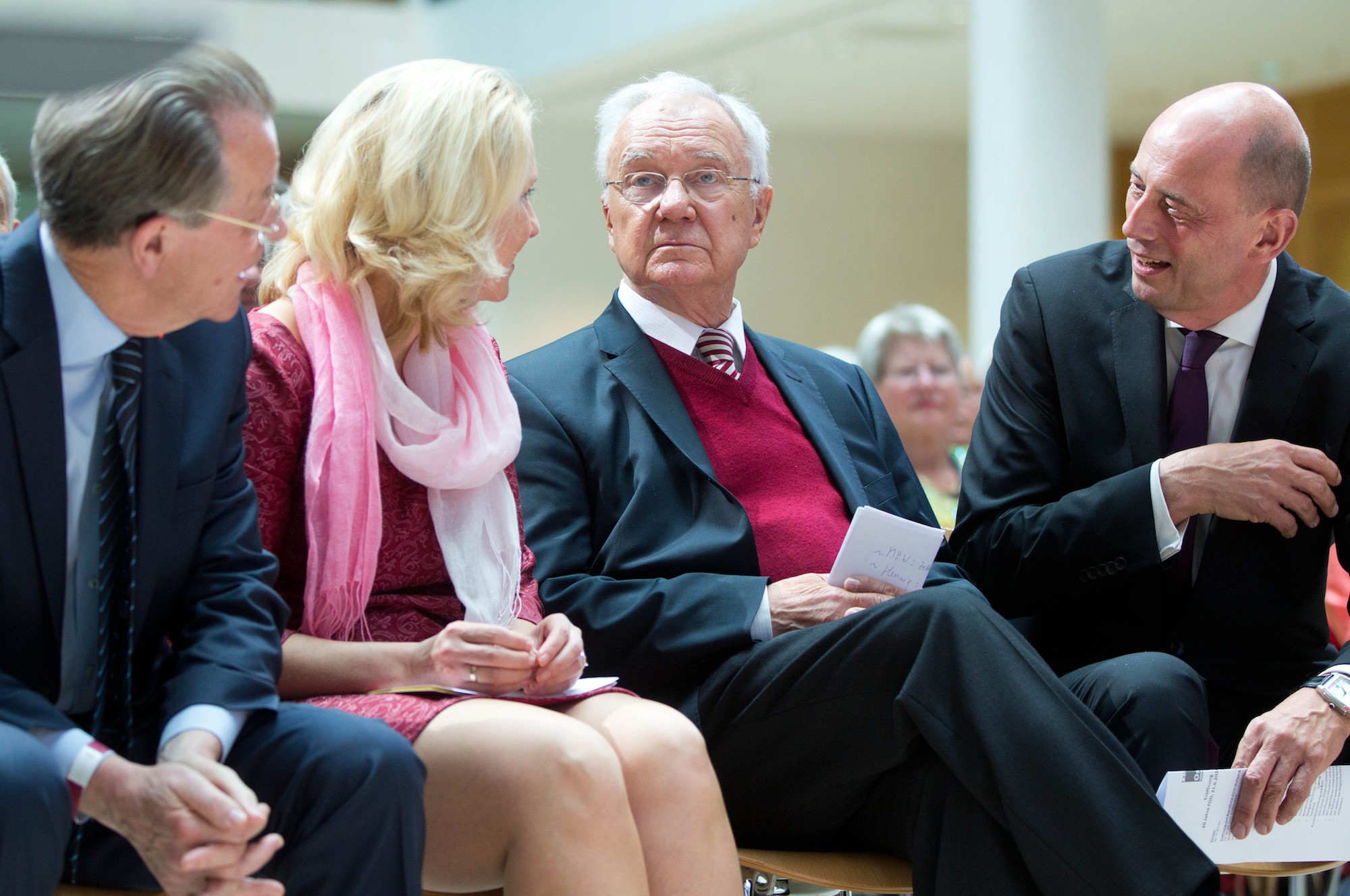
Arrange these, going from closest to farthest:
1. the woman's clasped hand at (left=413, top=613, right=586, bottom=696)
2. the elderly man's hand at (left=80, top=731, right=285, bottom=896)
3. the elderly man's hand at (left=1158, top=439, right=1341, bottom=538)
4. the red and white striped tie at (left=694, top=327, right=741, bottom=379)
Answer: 1. the elderly man's hand at (left=80, top=731, right=285, bottom=896)
2. the woman's clasped hand at (left=413, top=613, right=586, bottom=696)
3. the elderly man's hand at (left=1158, top=439, right=1341, bottom=538)
4. the red and white striped tie at (left=694, top=327, right=741, bottom=379)

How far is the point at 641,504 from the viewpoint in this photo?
225 centimetres

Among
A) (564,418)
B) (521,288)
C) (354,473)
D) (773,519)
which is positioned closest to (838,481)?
(773,519)

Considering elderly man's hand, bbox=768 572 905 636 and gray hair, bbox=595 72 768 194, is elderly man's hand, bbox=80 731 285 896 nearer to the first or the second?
elderly man's hand, bbox=768 572 905 636

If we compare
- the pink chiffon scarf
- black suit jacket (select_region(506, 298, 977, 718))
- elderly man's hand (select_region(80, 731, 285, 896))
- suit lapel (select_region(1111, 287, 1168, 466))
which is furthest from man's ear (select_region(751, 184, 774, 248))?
elderly man's hand (select_region(80, 731, 285, 896))

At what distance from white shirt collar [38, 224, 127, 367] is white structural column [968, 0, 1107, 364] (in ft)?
17.7

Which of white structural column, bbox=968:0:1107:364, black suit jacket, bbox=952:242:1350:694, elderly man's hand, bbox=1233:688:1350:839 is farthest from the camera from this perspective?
white structural column, bbox=968:0:1107:364

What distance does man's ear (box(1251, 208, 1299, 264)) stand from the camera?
7.84ft

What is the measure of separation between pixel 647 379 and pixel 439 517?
60 centimetres

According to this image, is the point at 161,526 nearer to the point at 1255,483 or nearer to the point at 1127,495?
the point at 1127,495

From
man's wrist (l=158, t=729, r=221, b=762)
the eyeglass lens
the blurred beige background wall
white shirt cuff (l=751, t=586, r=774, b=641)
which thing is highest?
the eyeglass lens

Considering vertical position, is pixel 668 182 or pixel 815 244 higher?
pixel 668 182

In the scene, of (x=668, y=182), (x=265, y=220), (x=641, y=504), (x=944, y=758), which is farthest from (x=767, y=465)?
(x=265, y=220)

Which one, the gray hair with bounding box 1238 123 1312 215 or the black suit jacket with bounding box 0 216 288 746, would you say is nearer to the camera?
the black suit jacket with bounding box 0 216 288 746

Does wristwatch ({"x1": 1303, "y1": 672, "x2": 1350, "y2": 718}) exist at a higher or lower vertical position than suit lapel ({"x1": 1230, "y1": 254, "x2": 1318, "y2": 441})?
lower
